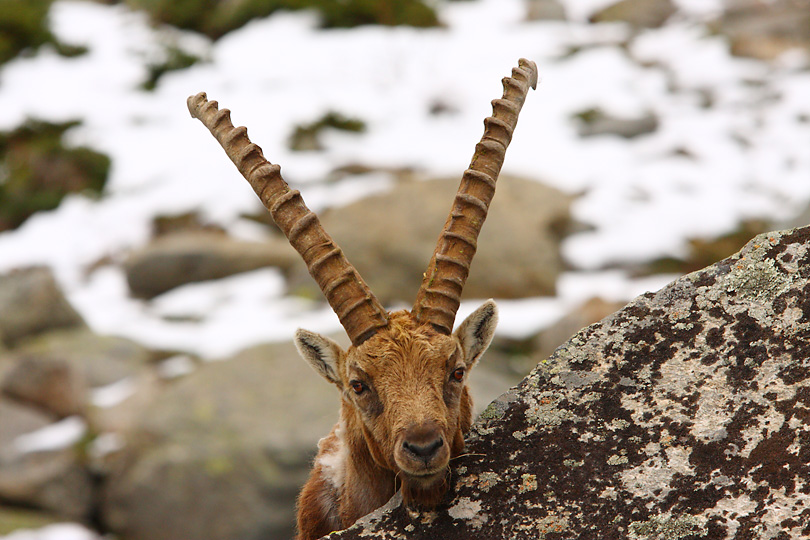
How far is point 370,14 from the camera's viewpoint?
28.8m

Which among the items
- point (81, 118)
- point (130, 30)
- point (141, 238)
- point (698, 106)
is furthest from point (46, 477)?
point (130, 30)

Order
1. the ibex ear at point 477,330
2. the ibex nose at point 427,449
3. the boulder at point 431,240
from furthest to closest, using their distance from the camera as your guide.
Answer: the boulder at point 431,240, the ibex ear at point 477,330, the ibex nose at point 427,449

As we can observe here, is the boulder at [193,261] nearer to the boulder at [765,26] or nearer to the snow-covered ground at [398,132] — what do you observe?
the snow-covered ground at [398,132]

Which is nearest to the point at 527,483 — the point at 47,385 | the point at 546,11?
the point at 47,385

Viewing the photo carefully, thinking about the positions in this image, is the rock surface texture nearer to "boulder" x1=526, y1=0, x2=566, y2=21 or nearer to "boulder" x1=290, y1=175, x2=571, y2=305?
"boulder" x1=290, y1=175, x2=571, y2=305

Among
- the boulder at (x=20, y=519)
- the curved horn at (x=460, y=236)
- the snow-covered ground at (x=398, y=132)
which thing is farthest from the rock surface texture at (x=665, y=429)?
the snow-covered ground at (x=398, y=132)

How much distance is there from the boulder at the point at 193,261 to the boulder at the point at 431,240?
3.90 feet

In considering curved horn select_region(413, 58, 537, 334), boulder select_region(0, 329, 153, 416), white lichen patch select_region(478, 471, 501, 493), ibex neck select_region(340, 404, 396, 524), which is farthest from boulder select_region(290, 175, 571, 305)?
white lichen patch select_region(478, 471, 501, 493)

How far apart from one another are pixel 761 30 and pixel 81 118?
20904mm

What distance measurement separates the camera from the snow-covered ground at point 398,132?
1866cm

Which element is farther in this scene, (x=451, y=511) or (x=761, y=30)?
(x=761, y=30)

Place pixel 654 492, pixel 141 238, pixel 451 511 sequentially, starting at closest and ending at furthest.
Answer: pixel 654 492
pixel 451 511
pixel 141 238

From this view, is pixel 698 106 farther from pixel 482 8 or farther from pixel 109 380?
pixel 109 380

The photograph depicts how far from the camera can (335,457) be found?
21.0ft
